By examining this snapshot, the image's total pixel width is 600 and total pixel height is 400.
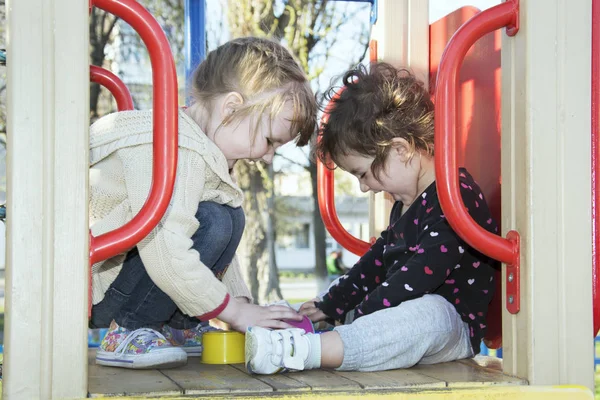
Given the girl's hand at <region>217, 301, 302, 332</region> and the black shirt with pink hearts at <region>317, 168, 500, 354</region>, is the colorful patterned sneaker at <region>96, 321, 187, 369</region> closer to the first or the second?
the girl's hand at <region>217, 301, 302, 332</region>

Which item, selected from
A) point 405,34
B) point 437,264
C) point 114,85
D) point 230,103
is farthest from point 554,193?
point 114,85

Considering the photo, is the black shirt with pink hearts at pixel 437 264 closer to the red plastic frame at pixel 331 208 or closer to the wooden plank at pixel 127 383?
the red plastic frame at pixel 331 208

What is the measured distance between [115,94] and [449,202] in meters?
1.10

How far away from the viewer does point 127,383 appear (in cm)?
143

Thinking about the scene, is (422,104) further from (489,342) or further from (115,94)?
(115,94)

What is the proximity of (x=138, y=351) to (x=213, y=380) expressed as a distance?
29 centimetres

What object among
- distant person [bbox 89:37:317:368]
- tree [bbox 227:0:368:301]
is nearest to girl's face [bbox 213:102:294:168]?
distant person [bbox 89:37:317:368]

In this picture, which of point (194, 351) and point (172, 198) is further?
point (194, 351)

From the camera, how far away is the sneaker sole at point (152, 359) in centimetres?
163

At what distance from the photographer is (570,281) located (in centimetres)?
144

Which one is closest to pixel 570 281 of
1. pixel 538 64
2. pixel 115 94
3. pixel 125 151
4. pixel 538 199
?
pixel 538 199

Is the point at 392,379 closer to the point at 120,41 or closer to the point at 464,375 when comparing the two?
the point at 464,375

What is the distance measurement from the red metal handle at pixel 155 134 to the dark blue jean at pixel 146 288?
58 cm

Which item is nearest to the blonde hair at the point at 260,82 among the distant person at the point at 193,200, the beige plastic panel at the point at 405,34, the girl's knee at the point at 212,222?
the distant person at the point at 193,200
